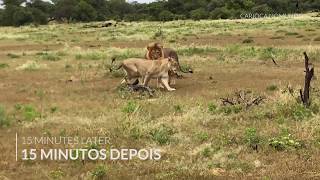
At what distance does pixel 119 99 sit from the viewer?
14.2 metres

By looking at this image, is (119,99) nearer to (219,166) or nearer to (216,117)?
(216,117)

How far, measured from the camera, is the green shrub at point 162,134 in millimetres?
9613

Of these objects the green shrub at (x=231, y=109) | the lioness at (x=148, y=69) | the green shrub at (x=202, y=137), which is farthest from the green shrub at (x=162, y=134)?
the lioness at (x=148, y=69)

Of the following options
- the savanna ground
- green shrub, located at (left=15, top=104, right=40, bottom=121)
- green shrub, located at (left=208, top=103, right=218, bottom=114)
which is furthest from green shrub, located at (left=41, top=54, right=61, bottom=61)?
green shrub, located at (left=208, top=103, right=218, bottom=114)

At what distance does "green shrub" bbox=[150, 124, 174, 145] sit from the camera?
961 cm

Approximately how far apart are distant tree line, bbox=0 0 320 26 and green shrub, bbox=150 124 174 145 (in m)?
61.2

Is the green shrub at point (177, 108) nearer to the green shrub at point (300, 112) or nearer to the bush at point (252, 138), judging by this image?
the green shrub at point (300, 112)

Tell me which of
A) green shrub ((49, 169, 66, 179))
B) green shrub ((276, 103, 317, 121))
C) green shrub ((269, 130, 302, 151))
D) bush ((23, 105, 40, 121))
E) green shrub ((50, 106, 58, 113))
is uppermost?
green shrub ((276, 103, 317, 121))

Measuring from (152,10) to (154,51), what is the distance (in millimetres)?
67908

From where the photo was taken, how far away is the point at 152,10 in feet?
276

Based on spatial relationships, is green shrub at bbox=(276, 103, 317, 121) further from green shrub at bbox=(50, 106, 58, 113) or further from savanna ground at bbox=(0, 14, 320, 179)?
green shrub at bbox=(50, 106, 58, 113)

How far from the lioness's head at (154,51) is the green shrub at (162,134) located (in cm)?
662

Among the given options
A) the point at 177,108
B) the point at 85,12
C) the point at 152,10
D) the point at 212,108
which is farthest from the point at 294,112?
the point at 152,10

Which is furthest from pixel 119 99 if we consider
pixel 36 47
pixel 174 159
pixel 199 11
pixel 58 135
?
pixel 199 11
